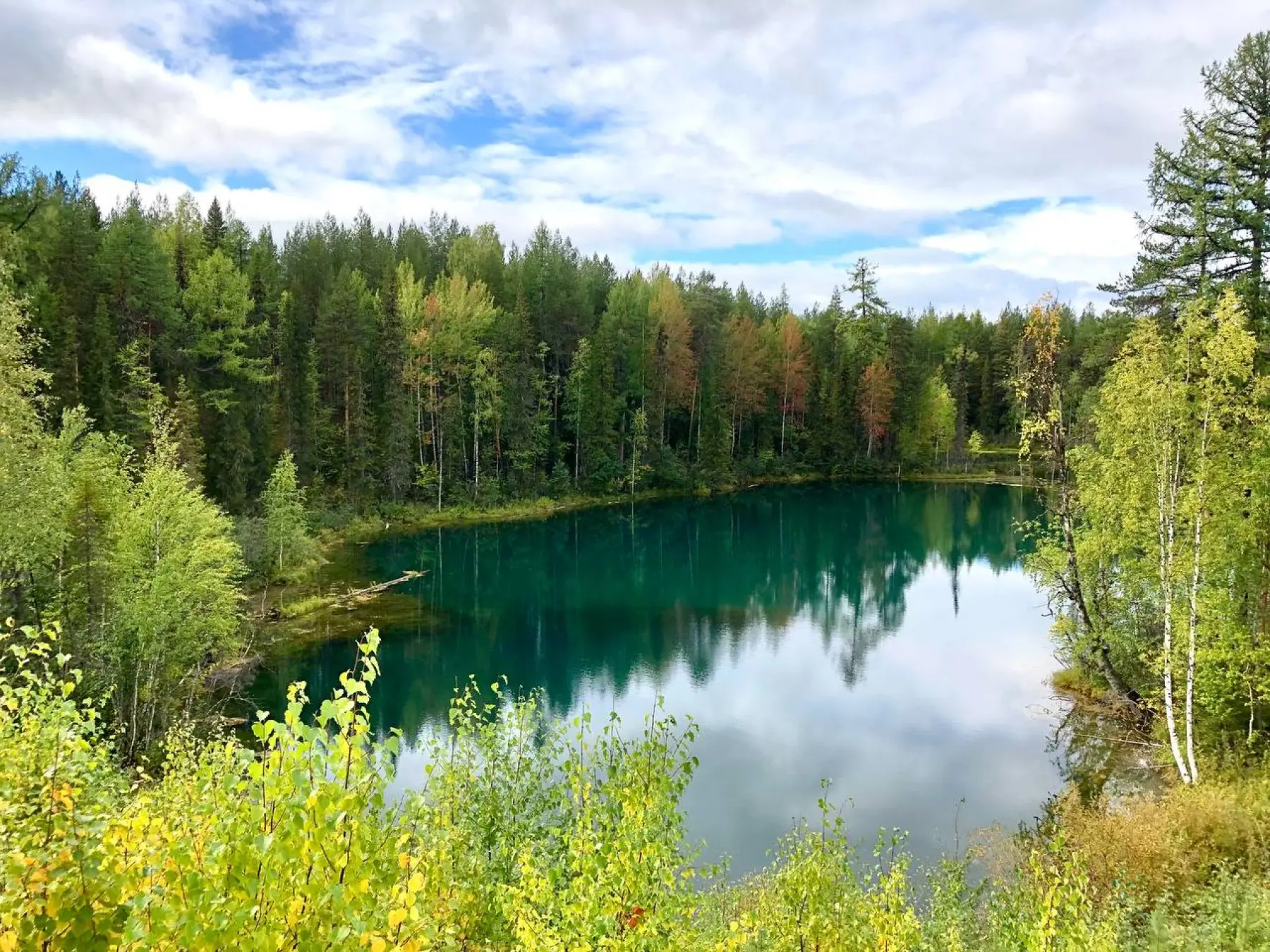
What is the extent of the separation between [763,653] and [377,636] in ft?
95.9

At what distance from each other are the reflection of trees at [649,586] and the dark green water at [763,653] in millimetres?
163

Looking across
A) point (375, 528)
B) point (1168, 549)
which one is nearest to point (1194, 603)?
point (1168, 549)

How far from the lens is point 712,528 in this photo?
2351 inches

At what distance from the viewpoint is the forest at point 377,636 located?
418 cm

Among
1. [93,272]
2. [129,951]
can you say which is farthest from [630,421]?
[129,951]

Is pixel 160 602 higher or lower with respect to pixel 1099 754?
higher

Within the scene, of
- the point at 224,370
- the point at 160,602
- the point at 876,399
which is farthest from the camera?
the point at 876,399

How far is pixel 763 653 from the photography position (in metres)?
32.5

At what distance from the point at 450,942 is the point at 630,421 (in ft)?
220

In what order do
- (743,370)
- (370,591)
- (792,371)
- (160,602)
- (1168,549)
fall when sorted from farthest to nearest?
(792,371), (743,370), (370,591), (160,602), (1168,549)

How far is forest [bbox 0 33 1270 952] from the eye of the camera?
165 inches

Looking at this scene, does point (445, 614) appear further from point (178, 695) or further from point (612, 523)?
point (612, 523)

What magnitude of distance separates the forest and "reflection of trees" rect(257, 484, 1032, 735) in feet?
13.6

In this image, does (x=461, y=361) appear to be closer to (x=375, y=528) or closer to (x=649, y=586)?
(x=375, y=528)
